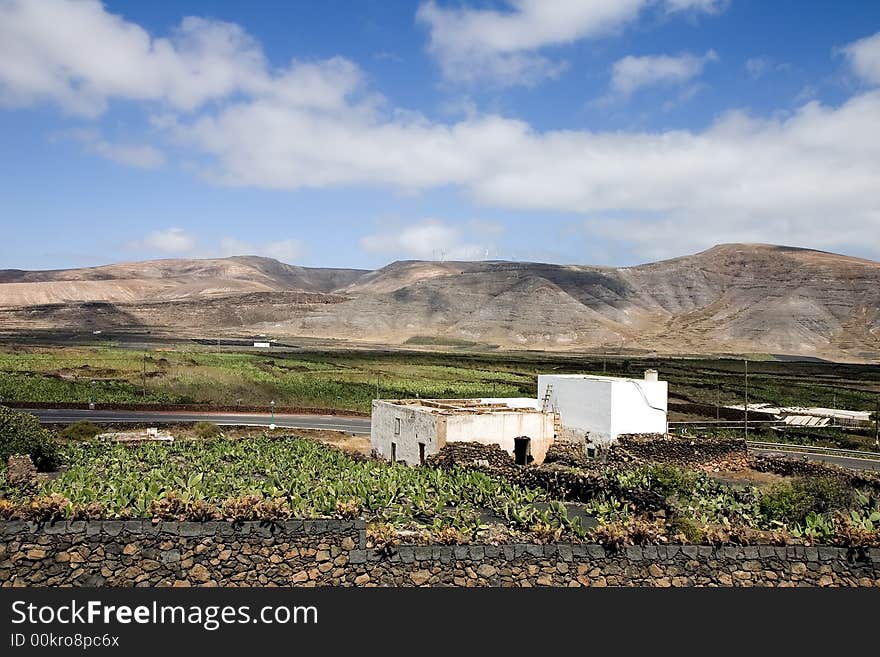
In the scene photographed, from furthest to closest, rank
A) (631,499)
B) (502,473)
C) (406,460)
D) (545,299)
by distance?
(545,299) → (406,460) → (502,473) → (631,499)

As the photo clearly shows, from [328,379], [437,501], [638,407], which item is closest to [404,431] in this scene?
[638,407]

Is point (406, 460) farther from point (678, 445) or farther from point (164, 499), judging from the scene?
point (164, 499)

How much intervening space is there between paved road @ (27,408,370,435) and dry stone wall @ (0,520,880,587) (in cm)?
3448

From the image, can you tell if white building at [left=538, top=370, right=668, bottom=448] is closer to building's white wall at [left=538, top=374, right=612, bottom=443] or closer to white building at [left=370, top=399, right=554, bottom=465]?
building's white wall at [left=538, top=374, right=612, bottom=443]

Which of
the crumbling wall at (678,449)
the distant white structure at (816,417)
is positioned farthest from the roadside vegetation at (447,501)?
the distant white structure at (816,417)

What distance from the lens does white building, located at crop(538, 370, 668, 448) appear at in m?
31.0

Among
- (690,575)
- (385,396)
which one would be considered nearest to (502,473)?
(690,575)

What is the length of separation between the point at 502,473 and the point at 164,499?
39.8 ft

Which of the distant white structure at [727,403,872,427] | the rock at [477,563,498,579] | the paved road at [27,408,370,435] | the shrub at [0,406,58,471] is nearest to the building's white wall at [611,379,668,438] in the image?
the paved road at [27,408,370,435]

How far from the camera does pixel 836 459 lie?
3831 cm

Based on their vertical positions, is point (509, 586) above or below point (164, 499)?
below

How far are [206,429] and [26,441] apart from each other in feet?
68.5

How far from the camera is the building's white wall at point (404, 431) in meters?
26.5

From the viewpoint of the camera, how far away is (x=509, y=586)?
11.8 metres
